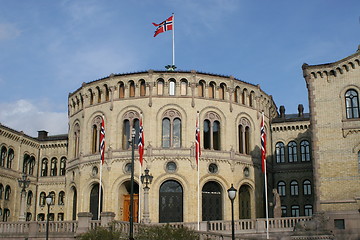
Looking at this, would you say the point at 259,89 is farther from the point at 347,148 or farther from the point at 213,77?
the point at 347,148

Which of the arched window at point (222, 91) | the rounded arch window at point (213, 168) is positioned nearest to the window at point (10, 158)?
the rounded arch window at point (213, 168)

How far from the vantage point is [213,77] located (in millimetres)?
Answer: 49094

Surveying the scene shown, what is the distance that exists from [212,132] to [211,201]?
22.1 ft

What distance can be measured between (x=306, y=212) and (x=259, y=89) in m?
14.7

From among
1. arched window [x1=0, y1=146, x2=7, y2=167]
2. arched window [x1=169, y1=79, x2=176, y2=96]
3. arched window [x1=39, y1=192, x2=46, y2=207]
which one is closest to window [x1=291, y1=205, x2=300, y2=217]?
arched window [x1=169, y1=79, x2=176, y2=96]

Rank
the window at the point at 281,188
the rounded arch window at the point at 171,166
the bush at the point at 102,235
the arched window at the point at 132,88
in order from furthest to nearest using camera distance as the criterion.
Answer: the window at the point at 281,188 < the arched window at the point at 132,88 < the rounded arch window at the point at 171,166 < the bush at the point at 102,235

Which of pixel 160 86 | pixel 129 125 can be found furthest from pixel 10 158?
pixel 160 86

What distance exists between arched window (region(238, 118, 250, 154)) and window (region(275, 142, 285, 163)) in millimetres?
7412

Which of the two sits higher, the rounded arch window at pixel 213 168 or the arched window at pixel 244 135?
the arched window at pixel 244 135

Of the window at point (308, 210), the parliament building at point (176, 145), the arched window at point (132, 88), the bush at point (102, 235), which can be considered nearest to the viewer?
the bush at point (102, 235)

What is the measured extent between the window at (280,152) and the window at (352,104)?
747 inches

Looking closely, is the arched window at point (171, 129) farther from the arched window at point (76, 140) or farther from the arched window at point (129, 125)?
the arched window at point (76, 140)

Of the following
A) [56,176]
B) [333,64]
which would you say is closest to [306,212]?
[333,64]

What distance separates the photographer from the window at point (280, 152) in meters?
56.9
